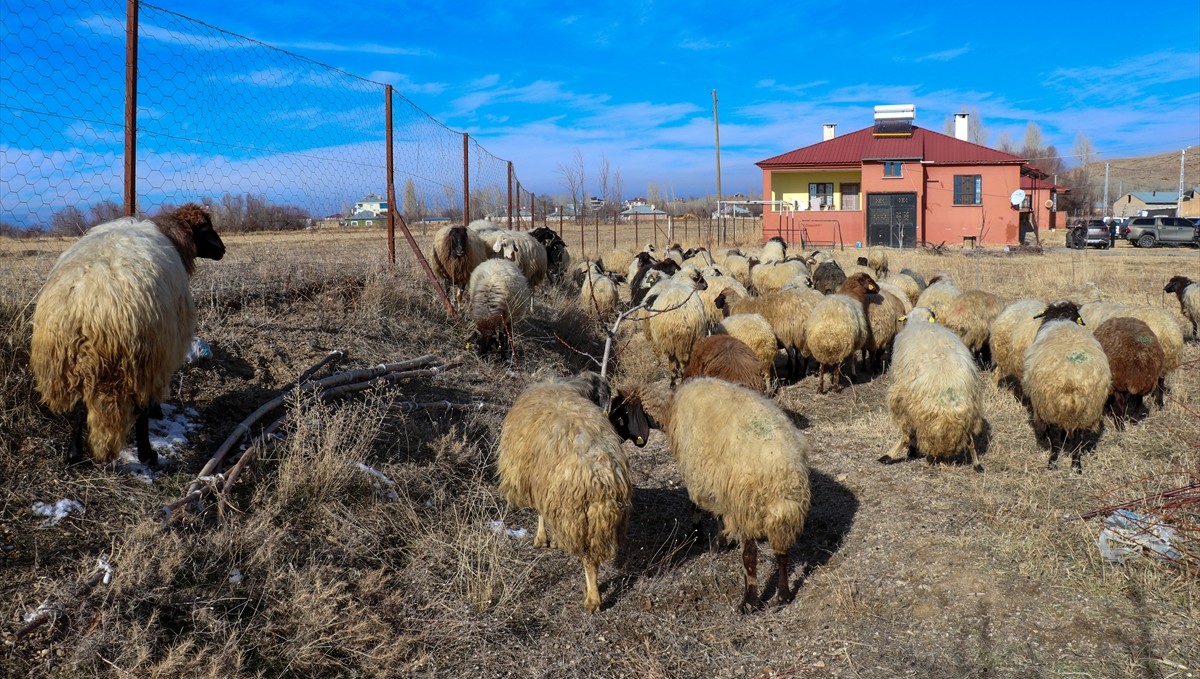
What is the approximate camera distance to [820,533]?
5.51 metres

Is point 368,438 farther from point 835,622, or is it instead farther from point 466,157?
point 466,157

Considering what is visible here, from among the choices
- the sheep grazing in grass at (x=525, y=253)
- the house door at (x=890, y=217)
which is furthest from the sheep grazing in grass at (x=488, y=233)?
the house door at (x=890, y=217)

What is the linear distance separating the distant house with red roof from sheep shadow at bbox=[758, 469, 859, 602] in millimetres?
29583

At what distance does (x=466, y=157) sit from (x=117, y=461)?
28.1ft

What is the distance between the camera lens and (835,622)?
14.4 ft

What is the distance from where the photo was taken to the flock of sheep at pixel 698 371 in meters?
4.35

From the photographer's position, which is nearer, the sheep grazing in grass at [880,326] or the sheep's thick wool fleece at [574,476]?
the sheep's thick wool fleece at [574,476]

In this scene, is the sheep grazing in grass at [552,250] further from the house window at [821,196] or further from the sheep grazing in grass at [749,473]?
the house window at [821,196]

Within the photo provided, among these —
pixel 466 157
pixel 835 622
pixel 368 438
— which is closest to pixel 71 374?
pixel 368 438

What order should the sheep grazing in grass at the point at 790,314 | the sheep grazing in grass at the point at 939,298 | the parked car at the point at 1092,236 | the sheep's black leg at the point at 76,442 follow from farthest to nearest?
the parked car at the point at 1092,236 → the sheep grazing in grass at the point at 939,298 → the sheep grazing in grass at the point at 790,314 → the sheep's black leg at the point at 76,442

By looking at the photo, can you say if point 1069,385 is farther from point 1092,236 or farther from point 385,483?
point 1092,236

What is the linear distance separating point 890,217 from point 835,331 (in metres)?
28.6

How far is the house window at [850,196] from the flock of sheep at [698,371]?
26.7m

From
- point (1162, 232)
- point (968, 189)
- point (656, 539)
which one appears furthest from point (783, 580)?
point (1162, 232)
